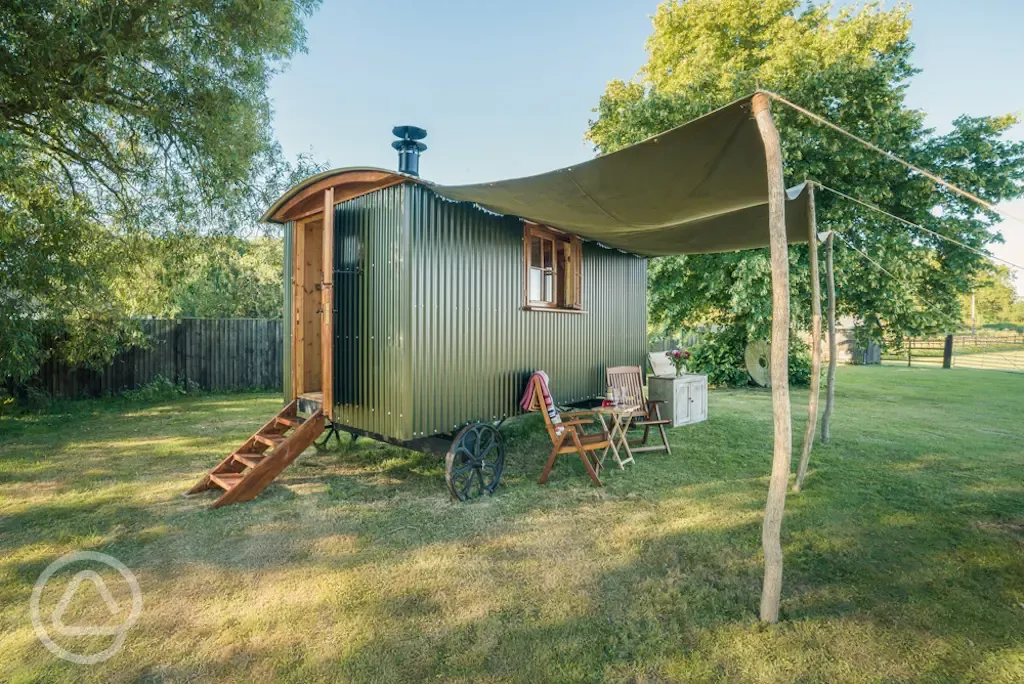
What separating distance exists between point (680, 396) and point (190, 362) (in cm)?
915

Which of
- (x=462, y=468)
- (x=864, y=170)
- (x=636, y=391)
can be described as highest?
(x=864, y=170)

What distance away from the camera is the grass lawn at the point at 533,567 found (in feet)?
6.61

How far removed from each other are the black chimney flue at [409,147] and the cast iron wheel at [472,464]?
7.77 feet

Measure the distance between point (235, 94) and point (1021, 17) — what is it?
1051cm

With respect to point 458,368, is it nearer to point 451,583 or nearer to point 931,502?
point 451,583

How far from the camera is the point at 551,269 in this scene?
18.2ft

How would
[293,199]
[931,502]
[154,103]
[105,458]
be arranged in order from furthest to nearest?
[154,103]
[105,458]
[293,199]
[931,502]

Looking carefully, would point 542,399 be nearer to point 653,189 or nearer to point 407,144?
point 653,189

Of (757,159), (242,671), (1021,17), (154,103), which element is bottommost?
(242,671)

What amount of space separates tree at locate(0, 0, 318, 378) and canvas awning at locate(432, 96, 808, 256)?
4112mm

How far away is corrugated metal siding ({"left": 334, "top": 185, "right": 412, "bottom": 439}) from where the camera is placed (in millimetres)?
3979

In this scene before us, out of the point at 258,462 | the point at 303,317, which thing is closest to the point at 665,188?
the point at 303,317

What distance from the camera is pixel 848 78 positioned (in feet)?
28.5

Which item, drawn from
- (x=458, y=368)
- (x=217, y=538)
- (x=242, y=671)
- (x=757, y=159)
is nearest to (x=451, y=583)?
(x=242, y=671)
